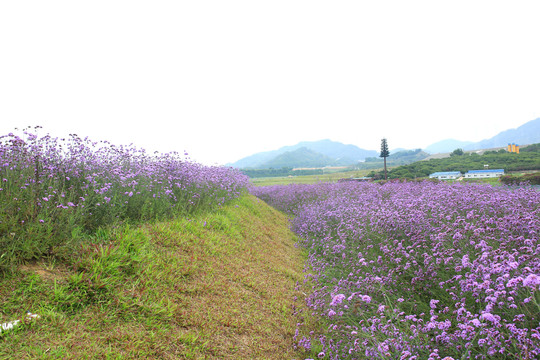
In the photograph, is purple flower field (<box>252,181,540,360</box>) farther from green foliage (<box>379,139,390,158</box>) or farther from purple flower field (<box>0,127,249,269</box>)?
green foliage (<box>379,139,390,158</box>)

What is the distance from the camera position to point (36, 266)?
294 centimetres

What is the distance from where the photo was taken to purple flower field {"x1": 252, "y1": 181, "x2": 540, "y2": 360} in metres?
1.95

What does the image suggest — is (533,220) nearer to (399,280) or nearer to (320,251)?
(399,280)

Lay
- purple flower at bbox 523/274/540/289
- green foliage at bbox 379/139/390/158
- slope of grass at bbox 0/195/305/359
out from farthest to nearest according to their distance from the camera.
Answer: green foliage at bbox 379/139/390/158
slope of grass at bbox 0/195/305/359
purple flower at bbox 523/274/540/289

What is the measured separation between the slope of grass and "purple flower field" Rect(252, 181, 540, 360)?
71cm

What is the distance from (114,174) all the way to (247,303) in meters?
3.34

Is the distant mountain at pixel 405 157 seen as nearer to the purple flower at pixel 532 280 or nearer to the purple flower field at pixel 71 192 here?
the purple flower field at pixel 71 192

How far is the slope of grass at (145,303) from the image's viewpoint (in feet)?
7.86

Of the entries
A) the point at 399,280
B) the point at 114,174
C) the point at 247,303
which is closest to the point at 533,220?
the point at 399,280

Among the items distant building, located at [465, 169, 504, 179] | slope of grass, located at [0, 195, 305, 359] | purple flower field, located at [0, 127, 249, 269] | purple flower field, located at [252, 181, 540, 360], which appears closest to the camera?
purple flower field, located at [252, 181, 540, 360]

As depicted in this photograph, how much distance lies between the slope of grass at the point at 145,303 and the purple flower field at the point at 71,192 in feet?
0.91

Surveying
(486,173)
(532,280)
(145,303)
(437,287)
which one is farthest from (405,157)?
(145,303)

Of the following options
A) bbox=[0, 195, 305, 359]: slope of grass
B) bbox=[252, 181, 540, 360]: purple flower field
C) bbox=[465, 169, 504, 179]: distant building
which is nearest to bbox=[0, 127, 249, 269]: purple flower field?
bbox=[0, 195, 305, 359]: slope of grass

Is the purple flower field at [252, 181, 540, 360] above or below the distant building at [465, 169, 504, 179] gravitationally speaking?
below
